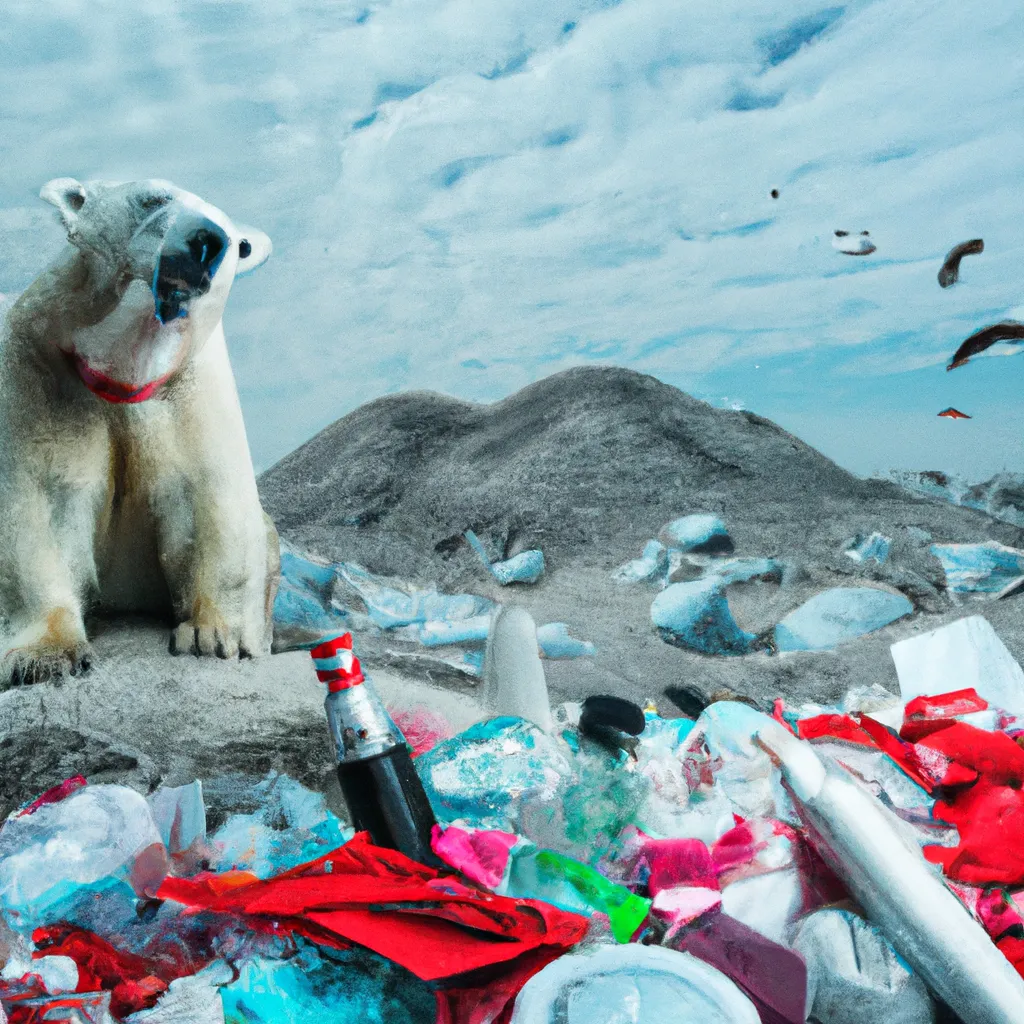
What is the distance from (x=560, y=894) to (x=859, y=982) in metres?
0.35

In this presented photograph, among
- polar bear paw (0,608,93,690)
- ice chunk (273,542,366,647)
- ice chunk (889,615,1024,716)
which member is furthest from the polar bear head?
ice chunk (889,615,1024,716)

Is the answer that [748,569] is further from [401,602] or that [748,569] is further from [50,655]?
[50,655]

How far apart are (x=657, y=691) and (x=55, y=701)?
1.84 meters

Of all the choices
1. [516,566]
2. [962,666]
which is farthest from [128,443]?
[516,566]

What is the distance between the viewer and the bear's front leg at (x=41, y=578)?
1.65 metres

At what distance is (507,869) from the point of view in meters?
1.17

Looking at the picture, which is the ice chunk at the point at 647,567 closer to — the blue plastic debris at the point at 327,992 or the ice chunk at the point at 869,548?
the ice chunk at the point at 869,548

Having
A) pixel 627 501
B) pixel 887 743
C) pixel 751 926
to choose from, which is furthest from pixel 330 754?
pixel 627 501

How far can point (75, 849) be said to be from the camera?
1291mm

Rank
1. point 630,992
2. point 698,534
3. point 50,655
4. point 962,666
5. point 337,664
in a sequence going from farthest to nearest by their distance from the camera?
→ point 698,534
point 962,666
point 50,655
point 337,664
point 630,992

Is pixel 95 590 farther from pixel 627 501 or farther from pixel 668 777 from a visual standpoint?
pixel 627 501

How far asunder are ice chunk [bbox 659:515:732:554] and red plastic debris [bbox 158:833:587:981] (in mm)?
2754

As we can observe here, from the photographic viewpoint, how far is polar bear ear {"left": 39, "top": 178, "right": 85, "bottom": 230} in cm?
144

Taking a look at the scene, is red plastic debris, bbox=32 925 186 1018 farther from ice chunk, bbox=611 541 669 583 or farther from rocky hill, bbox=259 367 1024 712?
ice chunk, bbox=611 541 669 583
